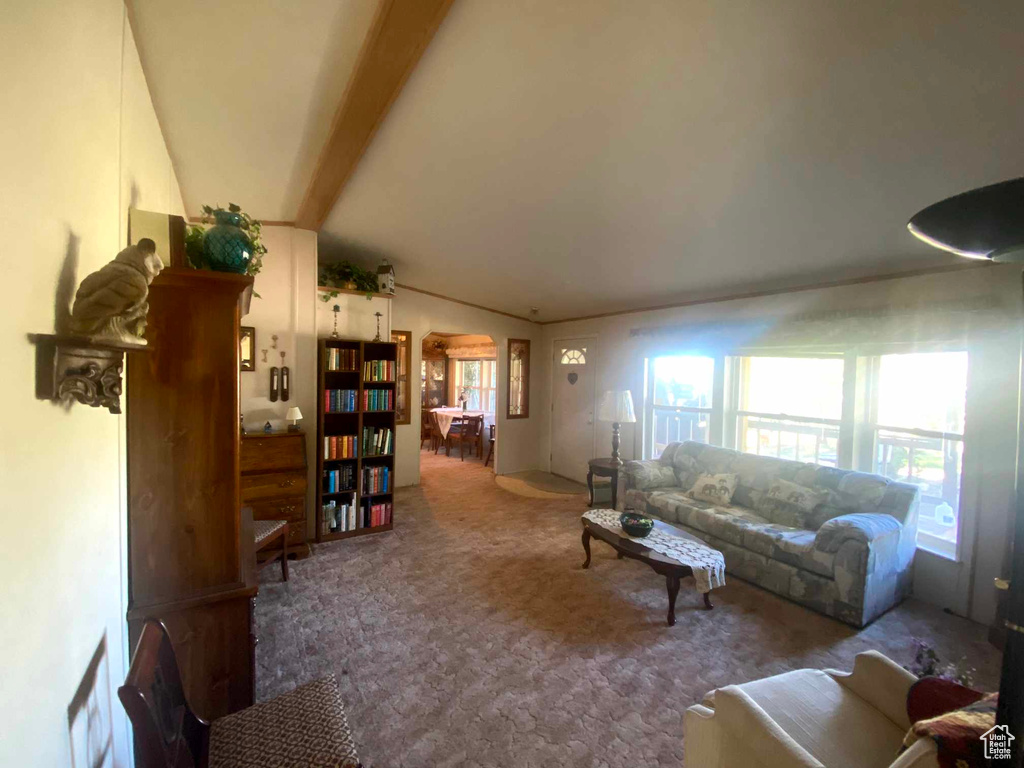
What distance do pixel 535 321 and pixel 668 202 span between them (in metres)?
4.00

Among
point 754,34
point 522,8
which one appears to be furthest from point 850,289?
point 522,8

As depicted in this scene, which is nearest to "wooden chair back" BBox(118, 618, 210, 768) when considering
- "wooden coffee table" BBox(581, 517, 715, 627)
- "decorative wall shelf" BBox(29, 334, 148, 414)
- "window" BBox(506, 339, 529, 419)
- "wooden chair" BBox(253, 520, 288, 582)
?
"decorative wall shelf" BBox(29, 334, 148, 414)

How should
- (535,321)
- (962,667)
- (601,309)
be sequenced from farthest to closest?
1. (535,321)
2. (601,309)
3. (962,667)

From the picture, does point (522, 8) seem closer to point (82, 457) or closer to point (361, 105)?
point (361, 105)

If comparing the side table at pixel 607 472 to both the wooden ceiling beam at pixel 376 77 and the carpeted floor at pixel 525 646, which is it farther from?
the wooden ceiling beam at pixel 376 77

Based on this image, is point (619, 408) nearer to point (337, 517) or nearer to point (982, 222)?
point (337, 517)

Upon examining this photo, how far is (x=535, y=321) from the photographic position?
662cm

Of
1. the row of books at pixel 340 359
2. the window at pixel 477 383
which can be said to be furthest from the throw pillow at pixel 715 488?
the window at pixel 477 383

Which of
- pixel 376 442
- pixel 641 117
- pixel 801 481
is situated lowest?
pixel 801 481

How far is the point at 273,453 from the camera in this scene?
3.55m

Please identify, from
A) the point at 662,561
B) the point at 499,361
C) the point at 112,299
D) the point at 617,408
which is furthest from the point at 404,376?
the point at 112,299

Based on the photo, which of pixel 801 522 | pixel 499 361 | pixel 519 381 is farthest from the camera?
pixel 519 381

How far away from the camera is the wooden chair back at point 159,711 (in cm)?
92

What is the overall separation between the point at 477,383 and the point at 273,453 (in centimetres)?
546
